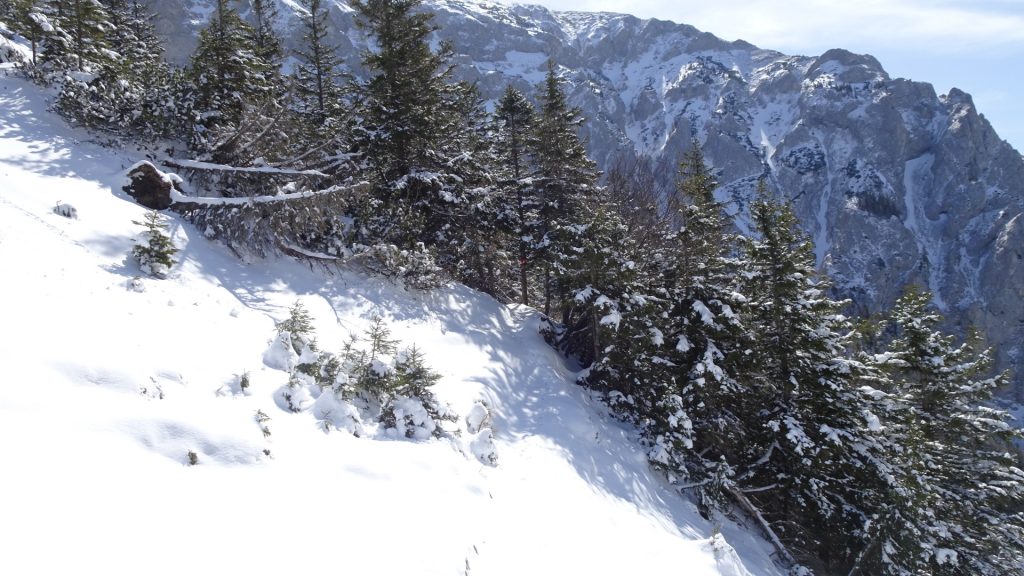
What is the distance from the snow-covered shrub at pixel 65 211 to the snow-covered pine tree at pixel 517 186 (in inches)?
483

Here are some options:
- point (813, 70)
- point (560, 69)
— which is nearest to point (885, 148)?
point (813, 70)

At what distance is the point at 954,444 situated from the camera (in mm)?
16391

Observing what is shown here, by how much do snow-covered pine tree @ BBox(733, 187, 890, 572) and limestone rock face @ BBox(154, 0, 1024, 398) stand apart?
221 ft

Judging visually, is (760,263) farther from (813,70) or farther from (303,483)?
(813,70)

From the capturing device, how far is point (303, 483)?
5.58 meters

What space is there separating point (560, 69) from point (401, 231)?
148821mm

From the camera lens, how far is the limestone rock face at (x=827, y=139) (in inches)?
4033

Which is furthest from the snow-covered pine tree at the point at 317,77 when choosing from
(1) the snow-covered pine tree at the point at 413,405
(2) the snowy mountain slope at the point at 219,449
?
(1) the snow-covered pine tree at the point at 413,405

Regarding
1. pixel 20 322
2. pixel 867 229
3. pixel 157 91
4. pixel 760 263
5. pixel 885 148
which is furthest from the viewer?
pixel 885 148

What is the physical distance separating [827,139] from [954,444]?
451 feet

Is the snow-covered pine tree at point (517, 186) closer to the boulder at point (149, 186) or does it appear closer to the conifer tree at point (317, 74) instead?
the conifer tree at point (317, 74)

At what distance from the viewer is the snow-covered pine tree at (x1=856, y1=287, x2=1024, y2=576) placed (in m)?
14.1

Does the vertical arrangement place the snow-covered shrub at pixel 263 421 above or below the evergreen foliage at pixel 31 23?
below

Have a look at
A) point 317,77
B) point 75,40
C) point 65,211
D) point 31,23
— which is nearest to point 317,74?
point 317,77
